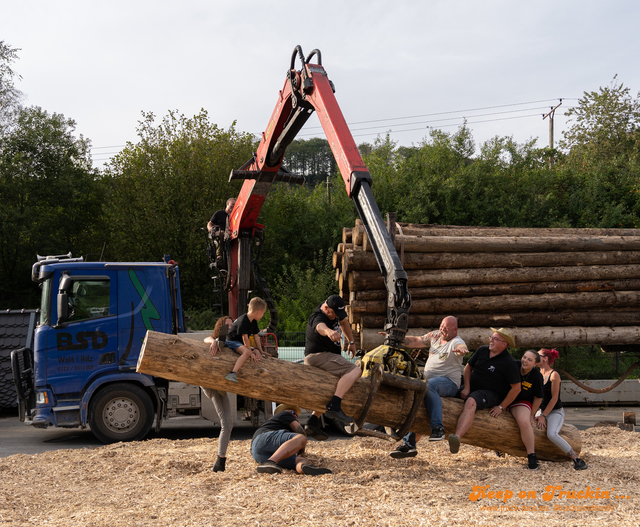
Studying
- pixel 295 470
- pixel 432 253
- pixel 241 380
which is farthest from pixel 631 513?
pixel 432 253

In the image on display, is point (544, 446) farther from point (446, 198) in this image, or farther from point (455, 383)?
point (446, 198)

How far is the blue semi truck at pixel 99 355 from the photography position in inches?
333

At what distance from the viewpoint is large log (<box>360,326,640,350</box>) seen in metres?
9.35

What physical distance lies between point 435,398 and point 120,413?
495 cm

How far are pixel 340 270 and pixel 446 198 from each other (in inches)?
502

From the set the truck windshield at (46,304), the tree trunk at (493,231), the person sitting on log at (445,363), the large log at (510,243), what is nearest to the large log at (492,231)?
the tree trunk at (493,231)

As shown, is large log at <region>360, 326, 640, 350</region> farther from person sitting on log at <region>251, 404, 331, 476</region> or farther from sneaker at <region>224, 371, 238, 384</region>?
sneaker at <region>224, 371, 238, 384</region>

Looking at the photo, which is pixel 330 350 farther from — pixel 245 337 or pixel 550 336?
pixel 550 336

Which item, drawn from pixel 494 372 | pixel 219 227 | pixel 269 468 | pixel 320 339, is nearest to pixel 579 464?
pixel 494 372

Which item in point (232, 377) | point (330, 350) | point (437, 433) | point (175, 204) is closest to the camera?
point (437, 433)

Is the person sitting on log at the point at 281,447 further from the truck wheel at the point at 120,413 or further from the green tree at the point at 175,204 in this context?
the green tree at the point at 175,204

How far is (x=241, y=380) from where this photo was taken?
6.11 m

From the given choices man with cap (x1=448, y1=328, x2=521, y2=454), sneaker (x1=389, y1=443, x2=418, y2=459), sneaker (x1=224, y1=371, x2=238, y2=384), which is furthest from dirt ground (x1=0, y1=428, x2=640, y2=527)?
sneaker (x1=224, y1=371, x2=238, y2=384)

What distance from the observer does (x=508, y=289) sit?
32.2ft
